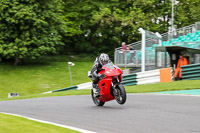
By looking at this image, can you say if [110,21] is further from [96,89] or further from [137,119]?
[137,119]

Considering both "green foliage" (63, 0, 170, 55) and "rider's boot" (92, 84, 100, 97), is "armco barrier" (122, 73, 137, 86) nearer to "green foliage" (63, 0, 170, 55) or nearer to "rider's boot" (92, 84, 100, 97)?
"rider's boot" (92, 84, 100, 97)

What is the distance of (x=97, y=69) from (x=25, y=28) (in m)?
30.0

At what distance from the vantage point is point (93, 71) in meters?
10.8

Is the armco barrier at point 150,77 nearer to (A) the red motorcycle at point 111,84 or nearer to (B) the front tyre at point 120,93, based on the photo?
(A) the red motorcycle at point 111,84

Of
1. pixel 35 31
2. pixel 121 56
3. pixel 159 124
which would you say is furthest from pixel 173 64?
pixel 35 31

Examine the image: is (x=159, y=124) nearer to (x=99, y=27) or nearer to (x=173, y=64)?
(x=173, y=64)

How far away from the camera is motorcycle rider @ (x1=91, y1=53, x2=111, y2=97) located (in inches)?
415

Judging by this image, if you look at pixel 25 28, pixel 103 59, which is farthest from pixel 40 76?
pixel 103 59

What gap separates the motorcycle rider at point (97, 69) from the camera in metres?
10.5

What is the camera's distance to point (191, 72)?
67.5ft

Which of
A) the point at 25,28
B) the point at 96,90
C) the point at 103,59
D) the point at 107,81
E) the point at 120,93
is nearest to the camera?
the point at 120,93

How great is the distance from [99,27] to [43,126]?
41.7 m

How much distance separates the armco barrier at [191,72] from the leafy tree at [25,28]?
21.3 meters

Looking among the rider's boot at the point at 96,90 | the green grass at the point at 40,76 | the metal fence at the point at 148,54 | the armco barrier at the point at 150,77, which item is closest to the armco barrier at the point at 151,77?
the armco barrier at the point at 150,77
